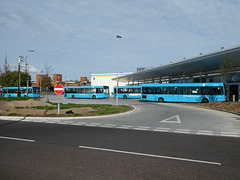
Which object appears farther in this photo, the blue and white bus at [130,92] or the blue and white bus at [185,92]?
the blue and white bus at [130,92]

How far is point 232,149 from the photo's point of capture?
590 centimetres

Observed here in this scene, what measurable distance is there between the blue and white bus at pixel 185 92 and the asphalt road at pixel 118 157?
850 inches

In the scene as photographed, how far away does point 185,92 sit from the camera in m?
28.1

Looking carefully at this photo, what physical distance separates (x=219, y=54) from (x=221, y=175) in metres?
22.3

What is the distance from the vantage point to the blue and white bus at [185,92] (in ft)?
87.6

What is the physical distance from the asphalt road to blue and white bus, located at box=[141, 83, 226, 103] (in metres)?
21.6

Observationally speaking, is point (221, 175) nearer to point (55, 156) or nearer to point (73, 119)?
point (55, 156)

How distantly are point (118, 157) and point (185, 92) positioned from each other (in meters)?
25.2

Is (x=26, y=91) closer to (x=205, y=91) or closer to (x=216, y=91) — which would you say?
(x=205, y=91)

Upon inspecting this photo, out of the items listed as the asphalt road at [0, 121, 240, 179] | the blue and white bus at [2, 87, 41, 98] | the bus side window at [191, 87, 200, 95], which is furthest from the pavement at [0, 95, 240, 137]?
the blue and white bus at [2, 87, 41, 98]

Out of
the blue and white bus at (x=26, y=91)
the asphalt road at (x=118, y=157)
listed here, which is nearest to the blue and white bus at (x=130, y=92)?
the blue and white bus at (x=26, y=91)

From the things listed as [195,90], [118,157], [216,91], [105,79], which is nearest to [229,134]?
[118,157]

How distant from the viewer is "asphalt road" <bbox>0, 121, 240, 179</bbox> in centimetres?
397

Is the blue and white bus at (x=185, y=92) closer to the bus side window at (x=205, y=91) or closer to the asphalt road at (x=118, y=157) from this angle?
the bus side window at (x=205, y=91)
